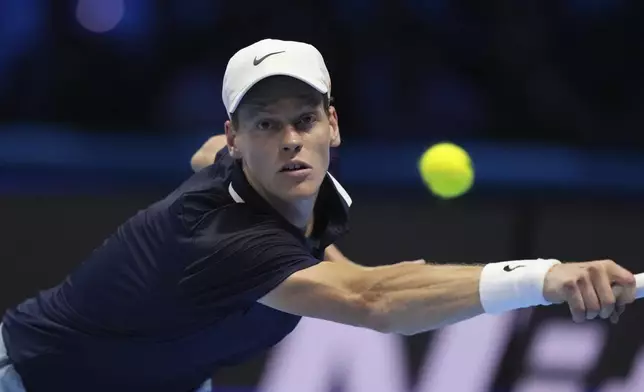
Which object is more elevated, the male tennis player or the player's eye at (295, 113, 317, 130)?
the player's eye at (295, 113, 317, 130)

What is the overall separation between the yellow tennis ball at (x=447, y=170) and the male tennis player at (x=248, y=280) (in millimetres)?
921

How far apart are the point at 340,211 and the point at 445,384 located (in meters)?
1.60

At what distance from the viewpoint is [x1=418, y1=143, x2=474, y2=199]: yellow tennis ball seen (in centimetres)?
443

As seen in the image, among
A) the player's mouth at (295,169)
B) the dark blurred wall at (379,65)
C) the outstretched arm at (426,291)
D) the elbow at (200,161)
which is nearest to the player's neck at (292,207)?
the player's mouth at (295,169)

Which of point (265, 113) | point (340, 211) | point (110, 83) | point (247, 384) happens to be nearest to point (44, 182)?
point (247, 384)

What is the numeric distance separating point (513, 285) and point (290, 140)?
65 centimetres

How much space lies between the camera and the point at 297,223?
10.7 feet

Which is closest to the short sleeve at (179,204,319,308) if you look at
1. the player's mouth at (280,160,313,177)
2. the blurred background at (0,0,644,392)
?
the player's mouth at (280,160,313,177)

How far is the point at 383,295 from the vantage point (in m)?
2.82

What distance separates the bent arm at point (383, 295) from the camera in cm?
276

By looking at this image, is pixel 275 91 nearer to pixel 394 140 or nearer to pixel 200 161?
Result: pixel 200 161

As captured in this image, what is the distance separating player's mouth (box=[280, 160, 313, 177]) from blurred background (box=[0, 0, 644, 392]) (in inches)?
77.4

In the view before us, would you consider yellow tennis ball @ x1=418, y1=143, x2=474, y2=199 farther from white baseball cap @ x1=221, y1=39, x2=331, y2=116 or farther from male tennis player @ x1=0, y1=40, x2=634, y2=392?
white baseball cap @ x1=221, y1=39, x2=331, y2=116

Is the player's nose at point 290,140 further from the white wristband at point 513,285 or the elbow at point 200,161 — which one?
the elbow at point 200,161
